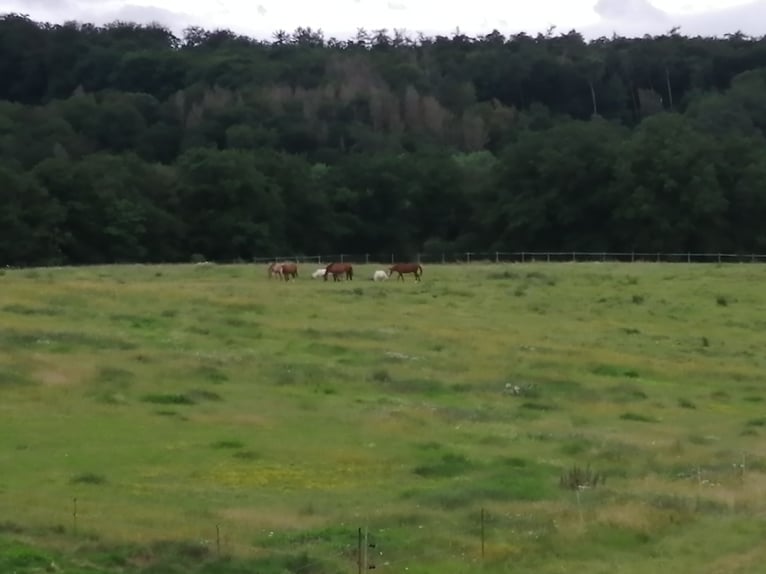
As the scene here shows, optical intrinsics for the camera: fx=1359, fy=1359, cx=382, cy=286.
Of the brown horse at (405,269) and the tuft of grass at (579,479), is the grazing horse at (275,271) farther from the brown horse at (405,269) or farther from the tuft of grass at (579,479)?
the tuft of grass at (579,479)

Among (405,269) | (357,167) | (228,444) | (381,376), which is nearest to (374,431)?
(228,444)

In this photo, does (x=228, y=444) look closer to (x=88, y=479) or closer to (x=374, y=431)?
(x=374, y=431)

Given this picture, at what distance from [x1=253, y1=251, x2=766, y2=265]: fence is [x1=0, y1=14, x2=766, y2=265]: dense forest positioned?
2048 millimetres

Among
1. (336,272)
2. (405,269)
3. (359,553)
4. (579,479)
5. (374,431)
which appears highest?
(405,269)

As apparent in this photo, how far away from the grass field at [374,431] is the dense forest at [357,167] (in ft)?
116

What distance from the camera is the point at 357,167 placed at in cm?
9819

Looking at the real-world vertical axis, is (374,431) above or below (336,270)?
below

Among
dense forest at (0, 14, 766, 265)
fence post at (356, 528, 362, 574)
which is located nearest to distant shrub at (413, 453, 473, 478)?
fence post at (356, 528, 362, 574)

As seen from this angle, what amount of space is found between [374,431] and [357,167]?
243 feet

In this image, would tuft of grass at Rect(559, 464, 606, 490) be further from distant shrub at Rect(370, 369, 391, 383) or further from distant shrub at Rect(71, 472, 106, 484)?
distant shrub at Rect(370, 369, 391, 383)

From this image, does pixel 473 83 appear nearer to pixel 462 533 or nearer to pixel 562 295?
pixel 562 295

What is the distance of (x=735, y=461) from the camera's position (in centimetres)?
2298

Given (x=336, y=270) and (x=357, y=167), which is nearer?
(x=336, y=270)

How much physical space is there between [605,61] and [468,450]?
5840 inches
